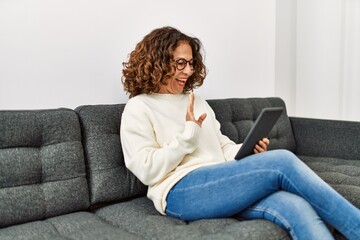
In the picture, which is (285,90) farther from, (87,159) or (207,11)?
(87,159)

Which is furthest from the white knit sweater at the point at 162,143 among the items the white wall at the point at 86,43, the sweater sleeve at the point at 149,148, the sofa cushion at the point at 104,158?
the white wall at the point at 86,43

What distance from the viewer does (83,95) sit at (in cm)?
200

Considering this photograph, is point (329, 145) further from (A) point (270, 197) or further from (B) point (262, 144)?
(A) point (270, 197)

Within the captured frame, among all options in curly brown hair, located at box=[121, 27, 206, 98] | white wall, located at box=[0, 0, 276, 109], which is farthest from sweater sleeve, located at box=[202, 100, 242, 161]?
white wall, located at box=[0, 0, 276, 109]

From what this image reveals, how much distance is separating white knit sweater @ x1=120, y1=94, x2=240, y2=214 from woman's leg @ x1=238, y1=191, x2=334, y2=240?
0.31 m

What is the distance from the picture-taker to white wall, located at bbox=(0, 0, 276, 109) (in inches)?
69.7

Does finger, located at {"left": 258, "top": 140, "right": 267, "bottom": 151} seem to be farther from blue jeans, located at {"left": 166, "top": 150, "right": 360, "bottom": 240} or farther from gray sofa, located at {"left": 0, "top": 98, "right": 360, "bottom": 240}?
gray sofa, located at {"left": 0, "top": 98, "right": 360, "bottom": 240}

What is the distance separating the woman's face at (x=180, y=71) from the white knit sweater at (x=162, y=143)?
4 cm

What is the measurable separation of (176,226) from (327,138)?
1.47 metres

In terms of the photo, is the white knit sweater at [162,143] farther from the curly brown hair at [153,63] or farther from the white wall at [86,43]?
the white wall at [86,43]

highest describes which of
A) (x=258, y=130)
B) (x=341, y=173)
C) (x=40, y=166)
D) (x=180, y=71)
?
(x=180, y=71)

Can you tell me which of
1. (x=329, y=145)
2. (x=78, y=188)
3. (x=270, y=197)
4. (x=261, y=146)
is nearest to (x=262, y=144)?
(x=261, y=146)

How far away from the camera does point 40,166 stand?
60.5 inches

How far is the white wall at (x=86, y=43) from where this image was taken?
Answer: 5.81 ft
